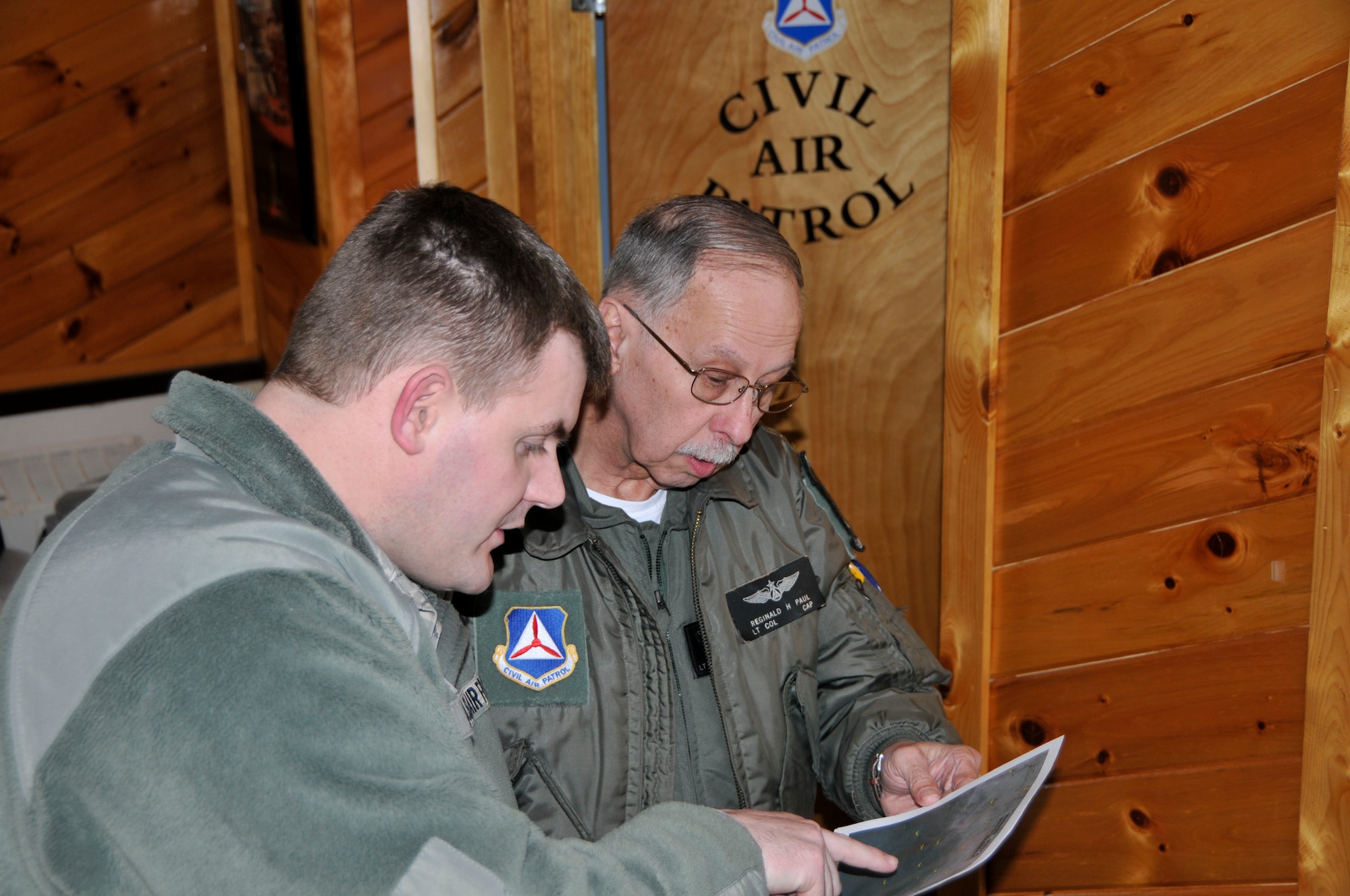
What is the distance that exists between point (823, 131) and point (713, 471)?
134 centimetres

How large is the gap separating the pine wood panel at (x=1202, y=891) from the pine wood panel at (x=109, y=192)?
3.40 metres

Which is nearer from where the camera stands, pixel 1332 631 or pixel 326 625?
pixel 326 625

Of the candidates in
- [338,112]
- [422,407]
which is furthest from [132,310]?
[422,407]

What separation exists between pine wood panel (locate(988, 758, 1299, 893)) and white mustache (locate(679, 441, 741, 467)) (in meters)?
1.04

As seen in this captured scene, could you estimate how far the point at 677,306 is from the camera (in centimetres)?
173

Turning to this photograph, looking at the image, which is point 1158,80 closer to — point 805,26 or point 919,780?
point 805,26

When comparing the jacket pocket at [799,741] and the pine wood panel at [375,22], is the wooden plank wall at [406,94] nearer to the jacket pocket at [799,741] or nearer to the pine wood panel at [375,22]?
the pine wood panel at [375,22]

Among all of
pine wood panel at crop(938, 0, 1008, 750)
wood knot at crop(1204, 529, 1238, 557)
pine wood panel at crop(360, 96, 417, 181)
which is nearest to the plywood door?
pine wood panel at crop(360, 96, 417, 181)

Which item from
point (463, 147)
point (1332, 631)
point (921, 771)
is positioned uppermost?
point (463, 147)

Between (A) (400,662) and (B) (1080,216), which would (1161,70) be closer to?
(B) (1080,216)

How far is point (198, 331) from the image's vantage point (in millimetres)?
3889

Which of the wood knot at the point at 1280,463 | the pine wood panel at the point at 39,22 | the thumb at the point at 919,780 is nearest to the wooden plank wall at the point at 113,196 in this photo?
the pine wood panel at the point at 39,22

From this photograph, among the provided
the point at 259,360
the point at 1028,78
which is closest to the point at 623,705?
the point at 1028,78

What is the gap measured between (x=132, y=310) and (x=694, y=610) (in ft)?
9.27
